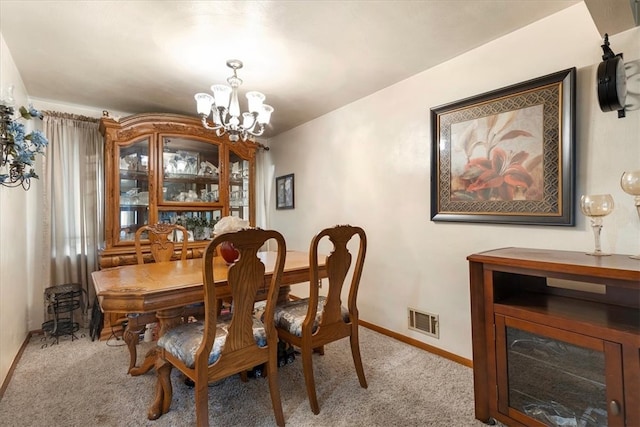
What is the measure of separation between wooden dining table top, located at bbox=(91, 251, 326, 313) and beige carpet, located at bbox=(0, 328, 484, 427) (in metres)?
0.69

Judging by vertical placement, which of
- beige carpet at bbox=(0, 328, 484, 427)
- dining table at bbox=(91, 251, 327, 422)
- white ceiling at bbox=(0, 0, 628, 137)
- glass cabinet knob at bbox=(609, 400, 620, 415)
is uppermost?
white ceiling at bbox=(0, 0, 628, 137)

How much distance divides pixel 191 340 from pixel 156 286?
0.33m

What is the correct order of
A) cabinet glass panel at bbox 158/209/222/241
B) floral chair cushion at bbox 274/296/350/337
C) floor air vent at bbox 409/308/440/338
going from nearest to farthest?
floral chair cushion at bbox 274/296/350/337 → floor air vent at bbox 409/308/440/338 → cabinet glass panel at bbox 158/209/222/241

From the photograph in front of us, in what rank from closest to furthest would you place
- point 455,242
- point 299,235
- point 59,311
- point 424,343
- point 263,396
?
point 263,396 → point 455,242 → point 424,343 → point 59,311 → point 299,235

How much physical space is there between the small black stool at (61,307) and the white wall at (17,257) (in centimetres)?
16

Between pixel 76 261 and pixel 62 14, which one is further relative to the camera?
pixel 76 261

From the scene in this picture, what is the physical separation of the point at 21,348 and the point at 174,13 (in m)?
2.92

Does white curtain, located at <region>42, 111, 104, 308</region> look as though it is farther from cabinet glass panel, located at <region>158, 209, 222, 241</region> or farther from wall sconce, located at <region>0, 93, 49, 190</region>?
wall sconce, located at <region>0, 93, 49, 190</region>

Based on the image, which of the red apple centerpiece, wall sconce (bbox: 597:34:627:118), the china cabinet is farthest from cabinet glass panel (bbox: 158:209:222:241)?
wall sconce (bbox: 597:34:627:118)

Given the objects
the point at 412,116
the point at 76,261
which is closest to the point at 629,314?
the point at 412,116

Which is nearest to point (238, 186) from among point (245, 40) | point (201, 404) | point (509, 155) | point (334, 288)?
point (245, 40)

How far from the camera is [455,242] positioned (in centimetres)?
227

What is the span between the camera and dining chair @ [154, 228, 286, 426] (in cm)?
138

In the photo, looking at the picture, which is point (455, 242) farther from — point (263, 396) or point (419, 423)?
point (263, 396)
